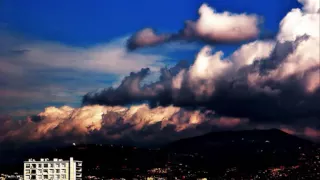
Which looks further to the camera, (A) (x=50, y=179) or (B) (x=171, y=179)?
(B) (x=171, y=179)

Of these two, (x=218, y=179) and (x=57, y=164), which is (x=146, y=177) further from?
(x=57, y=164)

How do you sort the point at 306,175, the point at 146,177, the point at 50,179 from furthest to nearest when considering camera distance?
the point at 146,177, the point at 306,175, the point at 50,179

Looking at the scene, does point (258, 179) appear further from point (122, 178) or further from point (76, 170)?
point (76, 170)

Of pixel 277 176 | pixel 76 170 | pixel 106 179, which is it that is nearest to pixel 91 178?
pixel 106 179

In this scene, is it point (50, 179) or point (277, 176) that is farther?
point (277, 176)

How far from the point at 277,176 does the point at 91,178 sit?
192 feet

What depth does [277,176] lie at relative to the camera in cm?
19200

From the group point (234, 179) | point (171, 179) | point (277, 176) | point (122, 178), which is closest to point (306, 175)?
point (277, 176)

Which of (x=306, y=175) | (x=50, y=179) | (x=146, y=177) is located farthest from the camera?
(x=146, y=177)

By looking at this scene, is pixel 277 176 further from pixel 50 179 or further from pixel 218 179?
pixel 50 179

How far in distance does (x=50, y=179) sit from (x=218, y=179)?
309 feet

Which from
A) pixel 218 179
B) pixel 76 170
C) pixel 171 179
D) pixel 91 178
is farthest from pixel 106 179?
pixel 76 170

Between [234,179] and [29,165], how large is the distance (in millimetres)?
96342

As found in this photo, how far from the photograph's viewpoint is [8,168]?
617 ft
